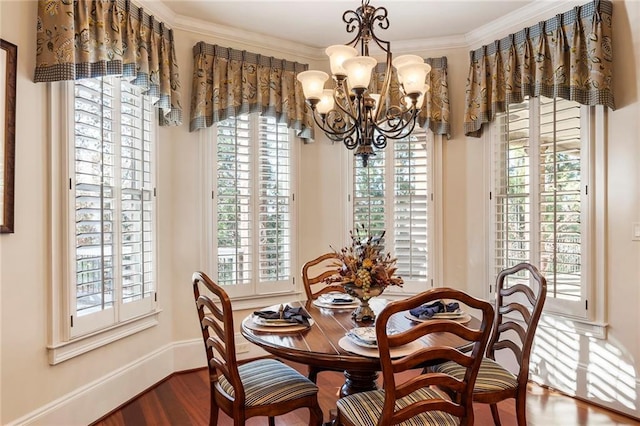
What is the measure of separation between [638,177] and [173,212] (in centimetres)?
340

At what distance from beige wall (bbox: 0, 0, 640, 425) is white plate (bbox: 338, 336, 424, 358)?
5.71 ft

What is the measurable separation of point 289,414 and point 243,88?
261 centimetres

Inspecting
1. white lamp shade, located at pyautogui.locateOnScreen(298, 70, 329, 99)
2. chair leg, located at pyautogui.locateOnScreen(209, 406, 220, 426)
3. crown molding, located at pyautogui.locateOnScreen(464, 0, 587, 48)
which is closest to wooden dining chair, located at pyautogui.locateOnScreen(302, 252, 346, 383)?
chair leg, located at pyautogui.locateOnScreen(209, 406, 220, 426)

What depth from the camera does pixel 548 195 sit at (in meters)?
3.21

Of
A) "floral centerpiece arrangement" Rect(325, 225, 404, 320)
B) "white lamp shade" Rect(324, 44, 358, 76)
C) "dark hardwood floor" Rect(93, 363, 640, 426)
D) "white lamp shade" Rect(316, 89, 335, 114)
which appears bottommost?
"dark hardwood floor" Rect(93, 363, 640, 426)

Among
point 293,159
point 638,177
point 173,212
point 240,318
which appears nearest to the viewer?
point 638,177

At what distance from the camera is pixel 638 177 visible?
8.96 feet

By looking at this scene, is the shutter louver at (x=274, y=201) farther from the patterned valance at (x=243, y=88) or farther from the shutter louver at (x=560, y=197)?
the shutter louver at (x=560, y=197)

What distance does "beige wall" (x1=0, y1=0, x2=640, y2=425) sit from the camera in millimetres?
2219

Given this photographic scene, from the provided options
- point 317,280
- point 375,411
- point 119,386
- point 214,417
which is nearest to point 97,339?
point 119,386

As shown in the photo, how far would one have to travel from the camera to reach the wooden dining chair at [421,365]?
4.86ft

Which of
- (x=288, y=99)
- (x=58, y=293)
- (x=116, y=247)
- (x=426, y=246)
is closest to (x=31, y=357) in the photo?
(x=58, y=293)

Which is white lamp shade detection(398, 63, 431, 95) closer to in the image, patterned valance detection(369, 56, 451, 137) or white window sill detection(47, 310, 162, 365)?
patterned valance detection(369, 56, 451, 137)

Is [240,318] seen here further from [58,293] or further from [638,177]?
[638,177]
